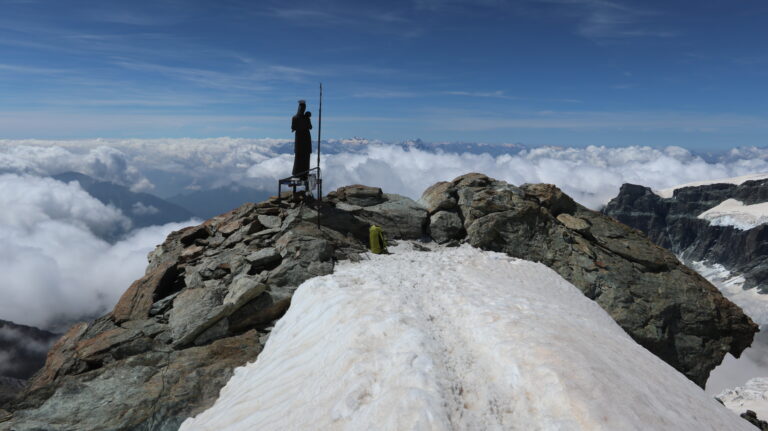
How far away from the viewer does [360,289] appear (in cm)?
1291

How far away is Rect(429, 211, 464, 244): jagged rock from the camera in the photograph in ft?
75.4

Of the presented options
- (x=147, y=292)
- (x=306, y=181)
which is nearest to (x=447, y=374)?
(x=147, y=292)

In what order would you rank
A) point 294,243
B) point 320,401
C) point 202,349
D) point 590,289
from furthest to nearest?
1. point 590,289
2. point 294,243
3. point 202,349
4. point 320,401

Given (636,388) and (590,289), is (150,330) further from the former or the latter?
(590,289)

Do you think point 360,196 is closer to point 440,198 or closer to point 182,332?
point 440,198

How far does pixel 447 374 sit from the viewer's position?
25.5 feet

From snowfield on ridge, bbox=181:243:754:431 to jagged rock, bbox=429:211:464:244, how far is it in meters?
9.74

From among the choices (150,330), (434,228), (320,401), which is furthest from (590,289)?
(150,330)

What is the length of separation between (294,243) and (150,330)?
20.9 ft

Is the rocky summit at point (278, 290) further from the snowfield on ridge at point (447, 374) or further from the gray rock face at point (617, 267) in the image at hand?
the snowfield on ridge at point (447, 374)

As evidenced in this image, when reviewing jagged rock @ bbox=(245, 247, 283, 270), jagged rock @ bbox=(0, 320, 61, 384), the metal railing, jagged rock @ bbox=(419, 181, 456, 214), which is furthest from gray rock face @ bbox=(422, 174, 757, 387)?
jagged rock @ bbox=(0, 320, 61, 384)

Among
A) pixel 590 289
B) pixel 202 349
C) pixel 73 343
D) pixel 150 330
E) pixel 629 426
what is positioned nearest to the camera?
pixel 629 426

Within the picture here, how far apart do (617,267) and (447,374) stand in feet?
55.4

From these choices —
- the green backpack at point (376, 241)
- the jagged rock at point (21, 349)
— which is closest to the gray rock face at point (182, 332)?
the green backpack at point (376, 241)
